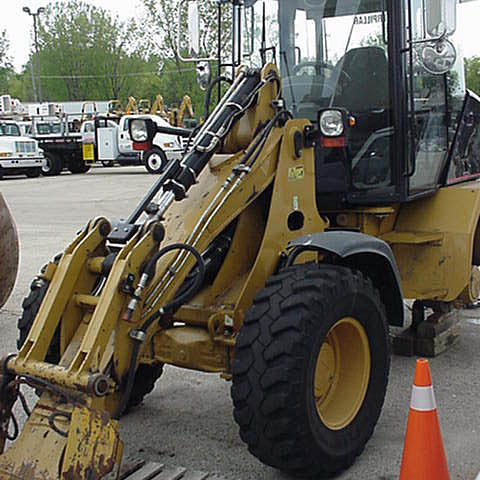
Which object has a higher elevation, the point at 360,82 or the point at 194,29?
the point at 194,29

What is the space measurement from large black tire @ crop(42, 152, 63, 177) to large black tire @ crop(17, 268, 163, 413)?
23.8 meters

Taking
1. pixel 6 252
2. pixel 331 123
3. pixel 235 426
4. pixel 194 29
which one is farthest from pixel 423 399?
pixel 6 252

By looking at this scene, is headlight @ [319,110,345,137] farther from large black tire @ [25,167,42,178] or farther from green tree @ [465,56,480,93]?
large black tire @ [25,167,42,178]

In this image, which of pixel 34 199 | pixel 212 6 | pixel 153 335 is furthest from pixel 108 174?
pixel 153 335

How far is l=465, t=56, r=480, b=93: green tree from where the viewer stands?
6.60m

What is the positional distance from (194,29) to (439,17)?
1.75 metres

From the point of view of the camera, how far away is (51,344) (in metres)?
3.77

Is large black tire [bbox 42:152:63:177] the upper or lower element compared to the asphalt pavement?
upper

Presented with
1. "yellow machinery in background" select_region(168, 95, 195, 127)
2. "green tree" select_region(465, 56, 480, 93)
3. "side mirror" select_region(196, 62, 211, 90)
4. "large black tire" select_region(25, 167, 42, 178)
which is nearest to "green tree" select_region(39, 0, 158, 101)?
"yellow machinery in background" select_region(168, 95, 195, 127)

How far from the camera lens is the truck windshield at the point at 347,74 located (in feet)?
16.5

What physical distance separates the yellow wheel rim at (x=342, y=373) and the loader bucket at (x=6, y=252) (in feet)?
12.2

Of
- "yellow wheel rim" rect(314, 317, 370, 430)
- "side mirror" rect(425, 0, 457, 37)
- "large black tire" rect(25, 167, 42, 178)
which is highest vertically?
"side mirror" rect(425, 0, 457, 37)

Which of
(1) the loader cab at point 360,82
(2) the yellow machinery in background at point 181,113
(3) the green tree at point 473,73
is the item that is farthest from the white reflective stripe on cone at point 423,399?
(2) the yellow machinery in background at point 181,113

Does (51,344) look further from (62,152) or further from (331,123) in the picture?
(62,152)
